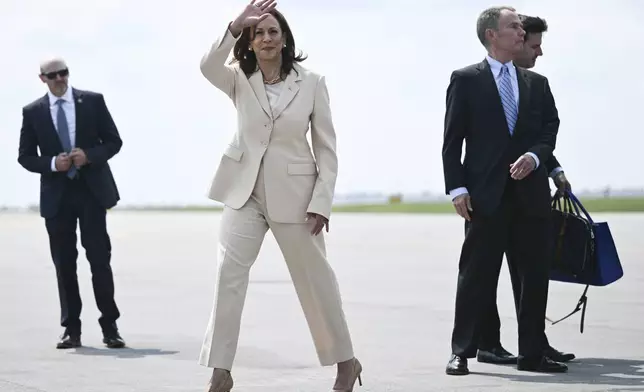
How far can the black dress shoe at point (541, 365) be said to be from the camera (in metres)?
8.55

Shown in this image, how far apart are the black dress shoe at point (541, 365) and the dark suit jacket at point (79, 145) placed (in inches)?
133

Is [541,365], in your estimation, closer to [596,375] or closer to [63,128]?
[596,375]

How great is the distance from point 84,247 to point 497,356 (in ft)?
10.8

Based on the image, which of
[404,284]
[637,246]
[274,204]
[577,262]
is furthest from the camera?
[637,246]

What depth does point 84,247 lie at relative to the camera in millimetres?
10469

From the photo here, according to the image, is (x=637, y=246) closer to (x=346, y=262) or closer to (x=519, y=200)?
(x=346, y=262)

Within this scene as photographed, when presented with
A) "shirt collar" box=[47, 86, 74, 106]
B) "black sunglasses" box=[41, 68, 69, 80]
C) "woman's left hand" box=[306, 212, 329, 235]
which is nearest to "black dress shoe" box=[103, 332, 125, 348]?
Answer: "shirt collar" box=[47, 86, 74, 106]

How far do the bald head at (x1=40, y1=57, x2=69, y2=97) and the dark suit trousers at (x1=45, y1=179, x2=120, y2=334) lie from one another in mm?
732

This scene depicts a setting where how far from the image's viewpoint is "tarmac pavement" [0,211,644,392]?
8250 millimetres

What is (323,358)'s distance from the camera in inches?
295

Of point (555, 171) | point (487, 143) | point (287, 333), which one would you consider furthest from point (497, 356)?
point (287, 333)

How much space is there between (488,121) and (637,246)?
15060 millimetres

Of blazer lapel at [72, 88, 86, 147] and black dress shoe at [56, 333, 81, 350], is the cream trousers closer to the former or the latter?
black dress shoe at [56, 333, 81, 350]

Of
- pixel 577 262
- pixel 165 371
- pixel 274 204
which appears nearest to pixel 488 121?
pixel 577 262
